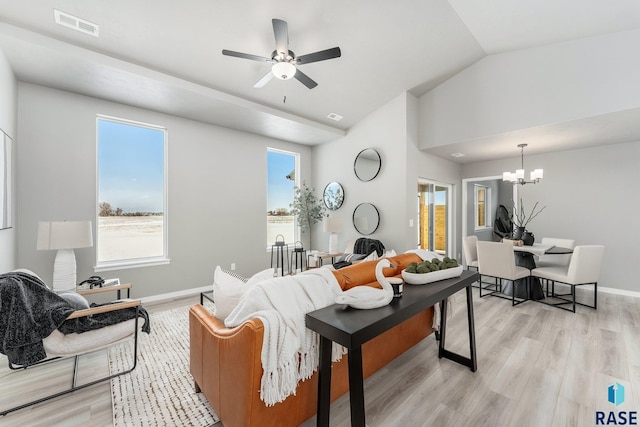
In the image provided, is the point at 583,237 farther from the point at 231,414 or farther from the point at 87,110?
the point at 87,110

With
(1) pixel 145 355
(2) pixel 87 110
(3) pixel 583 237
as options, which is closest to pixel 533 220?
(3) pixel 583 237

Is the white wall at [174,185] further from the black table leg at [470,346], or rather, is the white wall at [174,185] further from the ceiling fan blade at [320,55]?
the black table leg at [470,346]

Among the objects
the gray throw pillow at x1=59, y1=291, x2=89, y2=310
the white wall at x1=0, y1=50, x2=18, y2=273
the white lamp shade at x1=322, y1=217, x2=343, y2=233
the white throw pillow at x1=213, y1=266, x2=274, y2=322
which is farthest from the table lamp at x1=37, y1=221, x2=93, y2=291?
the white lamp shade at x1=322, y1=217, x2=343, y2=233

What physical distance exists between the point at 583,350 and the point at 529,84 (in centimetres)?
334

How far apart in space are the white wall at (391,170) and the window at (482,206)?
1.23 m

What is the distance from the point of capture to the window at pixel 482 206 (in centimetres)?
639

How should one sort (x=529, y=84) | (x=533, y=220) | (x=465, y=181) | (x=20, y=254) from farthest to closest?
(x=465, y=181) → (x=533, y=220) → (x=529, y=84) → (x=20, y=254)

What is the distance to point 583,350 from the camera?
2605 mm

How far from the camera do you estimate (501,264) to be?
394 centimetres

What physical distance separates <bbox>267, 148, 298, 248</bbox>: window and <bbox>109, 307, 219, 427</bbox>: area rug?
3.03m

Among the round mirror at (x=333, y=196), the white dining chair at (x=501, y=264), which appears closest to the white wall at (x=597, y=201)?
the white dining chair at (x=501, y=264)

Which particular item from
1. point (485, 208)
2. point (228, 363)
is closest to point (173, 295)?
point (228, 363)

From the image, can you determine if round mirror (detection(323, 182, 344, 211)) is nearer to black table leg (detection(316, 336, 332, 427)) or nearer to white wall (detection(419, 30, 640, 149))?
white wall (detection(419, 30, 640, 149))

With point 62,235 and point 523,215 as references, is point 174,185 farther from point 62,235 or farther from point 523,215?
point 523,215
